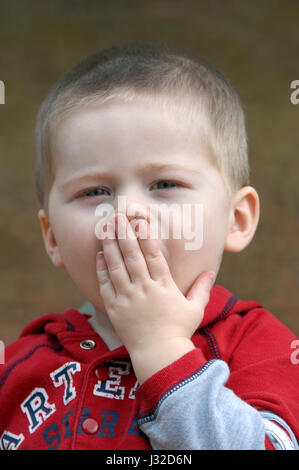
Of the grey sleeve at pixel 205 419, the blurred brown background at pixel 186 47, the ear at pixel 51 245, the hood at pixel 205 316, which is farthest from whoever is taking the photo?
the blurred brown background at pixel 186 47

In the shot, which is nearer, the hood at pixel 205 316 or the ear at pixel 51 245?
the hood at pixel 205 316

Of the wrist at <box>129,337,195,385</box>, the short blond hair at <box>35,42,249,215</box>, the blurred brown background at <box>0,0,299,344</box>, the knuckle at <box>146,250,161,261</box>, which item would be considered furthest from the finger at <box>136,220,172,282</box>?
the blurred brown background at <box>0,0,299,344</box>

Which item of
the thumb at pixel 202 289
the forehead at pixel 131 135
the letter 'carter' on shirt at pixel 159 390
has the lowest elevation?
the letter 'carter' on shirt at pixel 159 390

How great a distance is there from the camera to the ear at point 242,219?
1.09 metres

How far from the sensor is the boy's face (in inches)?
37.0

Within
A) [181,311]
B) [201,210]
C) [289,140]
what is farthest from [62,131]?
[289,140]

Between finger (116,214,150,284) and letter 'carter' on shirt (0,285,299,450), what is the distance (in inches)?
5.3

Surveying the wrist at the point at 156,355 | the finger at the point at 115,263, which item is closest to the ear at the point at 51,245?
the finger at the point at 115,263

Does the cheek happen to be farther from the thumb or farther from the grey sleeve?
the grey sleeve

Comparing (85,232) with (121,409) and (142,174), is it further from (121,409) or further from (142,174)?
(121,409)

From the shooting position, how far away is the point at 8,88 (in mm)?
2754

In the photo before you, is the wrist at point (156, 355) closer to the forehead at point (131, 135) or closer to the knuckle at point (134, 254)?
the knuckle at point (134, 254)

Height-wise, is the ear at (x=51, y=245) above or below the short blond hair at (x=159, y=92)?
below

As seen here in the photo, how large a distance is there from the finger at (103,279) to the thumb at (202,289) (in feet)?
0.39
